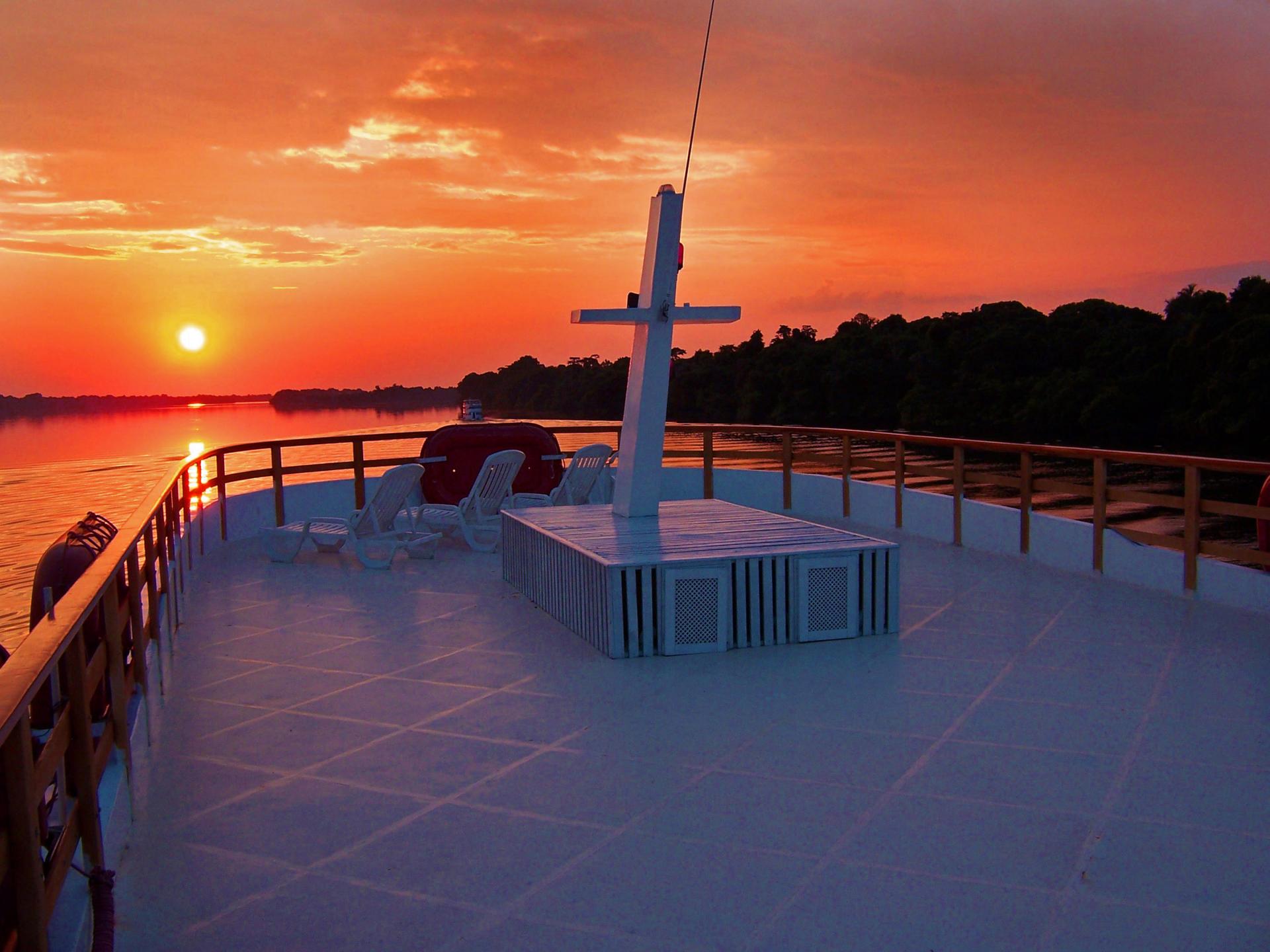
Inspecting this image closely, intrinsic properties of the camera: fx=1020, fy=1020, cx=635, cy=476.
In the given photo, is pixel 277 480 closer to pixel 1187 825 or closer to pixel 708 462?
pixel 708 462

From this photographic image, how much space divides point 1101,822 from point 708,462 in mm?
7816

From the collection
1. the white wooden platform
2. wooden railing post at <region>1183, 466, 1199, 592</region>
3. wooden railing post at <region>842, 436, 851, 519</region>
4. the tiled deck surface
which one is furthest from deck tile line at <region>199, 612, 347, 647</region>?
wooden railing post at <region>842, 436, 851, 519</region>

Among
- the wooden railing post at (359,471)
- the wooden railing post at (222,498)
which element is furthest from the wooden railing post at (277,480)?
the wooden railing post at (222,498)

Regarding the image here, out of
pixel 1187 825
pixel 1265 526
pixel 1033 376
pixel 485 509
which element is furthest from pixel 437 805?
pixel 1033 376

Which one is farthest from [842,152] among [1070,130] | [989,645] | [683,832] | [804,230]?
[683,832]

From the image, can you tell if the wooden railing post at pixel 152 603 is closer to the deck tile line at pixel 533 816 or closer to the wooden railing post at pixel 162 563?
the wooden railing post at pixel 162 563

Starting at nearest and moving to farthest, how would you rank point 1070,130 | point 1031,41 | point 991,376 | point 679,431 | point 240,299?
point 679,431 < point 1031,41 < point 1070,130 < point 240,299 < point 991,376

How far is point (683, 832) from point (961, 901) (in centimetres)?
83

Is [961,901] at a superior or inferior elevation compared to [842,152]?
inferior

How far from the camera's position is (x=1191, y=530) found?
6.11 meters

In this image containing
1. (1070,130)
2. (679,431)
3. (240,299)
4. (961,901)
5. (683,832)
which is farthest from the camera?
(240,299)

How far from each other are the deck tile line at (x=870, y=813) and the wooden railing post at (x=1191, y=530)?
191cm

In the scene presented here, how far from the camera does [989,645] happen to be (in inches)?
207

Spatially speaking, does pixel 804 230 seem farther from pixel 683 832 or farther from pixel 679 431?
pixel 683 832
